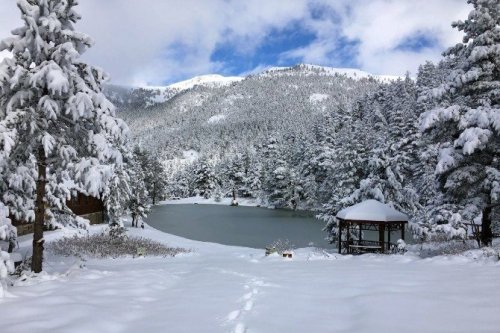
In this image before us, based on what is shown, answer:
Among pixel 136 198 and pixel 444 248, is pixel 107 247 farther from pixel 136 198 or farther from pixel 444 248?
pixel 444 248

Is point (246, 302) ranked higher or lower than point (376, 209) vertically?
lower

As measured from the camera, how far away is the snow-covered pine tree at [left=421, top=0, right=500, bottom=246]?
1631 centimetres

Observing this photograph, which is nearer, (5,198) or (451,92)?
(5,198)

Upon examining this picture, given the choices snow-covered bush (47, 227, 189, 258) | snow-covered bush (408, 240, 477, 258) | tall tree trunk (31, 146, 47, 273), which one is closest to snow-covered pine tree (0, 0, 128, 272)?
tall tree trunk (31, 146, 47, 273)

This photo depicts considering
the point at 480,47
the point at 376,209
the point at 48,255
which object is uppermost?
the point at 480,47

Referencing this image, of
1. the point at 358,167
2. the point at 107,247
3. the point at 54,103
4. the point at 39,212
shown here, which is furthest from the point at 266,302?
the point at 358,167

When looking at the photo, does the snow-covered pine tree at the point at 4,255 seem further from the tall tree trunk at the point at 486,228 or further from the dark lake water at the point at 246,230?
the dark lake water at the point at 246,230

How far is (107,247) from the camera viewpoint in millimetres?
27219

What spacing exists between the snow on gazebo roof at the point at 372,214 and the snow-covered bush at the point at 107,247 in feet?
38.3

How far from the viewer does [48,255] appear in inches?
875

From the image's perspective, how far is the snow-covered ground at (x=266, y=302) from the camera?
6.47 m

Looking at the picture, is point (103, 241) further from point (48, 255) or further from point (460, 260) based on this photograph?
point (460, 260)

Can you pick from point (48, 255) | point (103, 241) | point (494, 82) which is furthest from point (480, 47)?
point (103, 241)

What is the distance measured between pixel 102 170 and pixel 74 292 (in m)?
3.77
